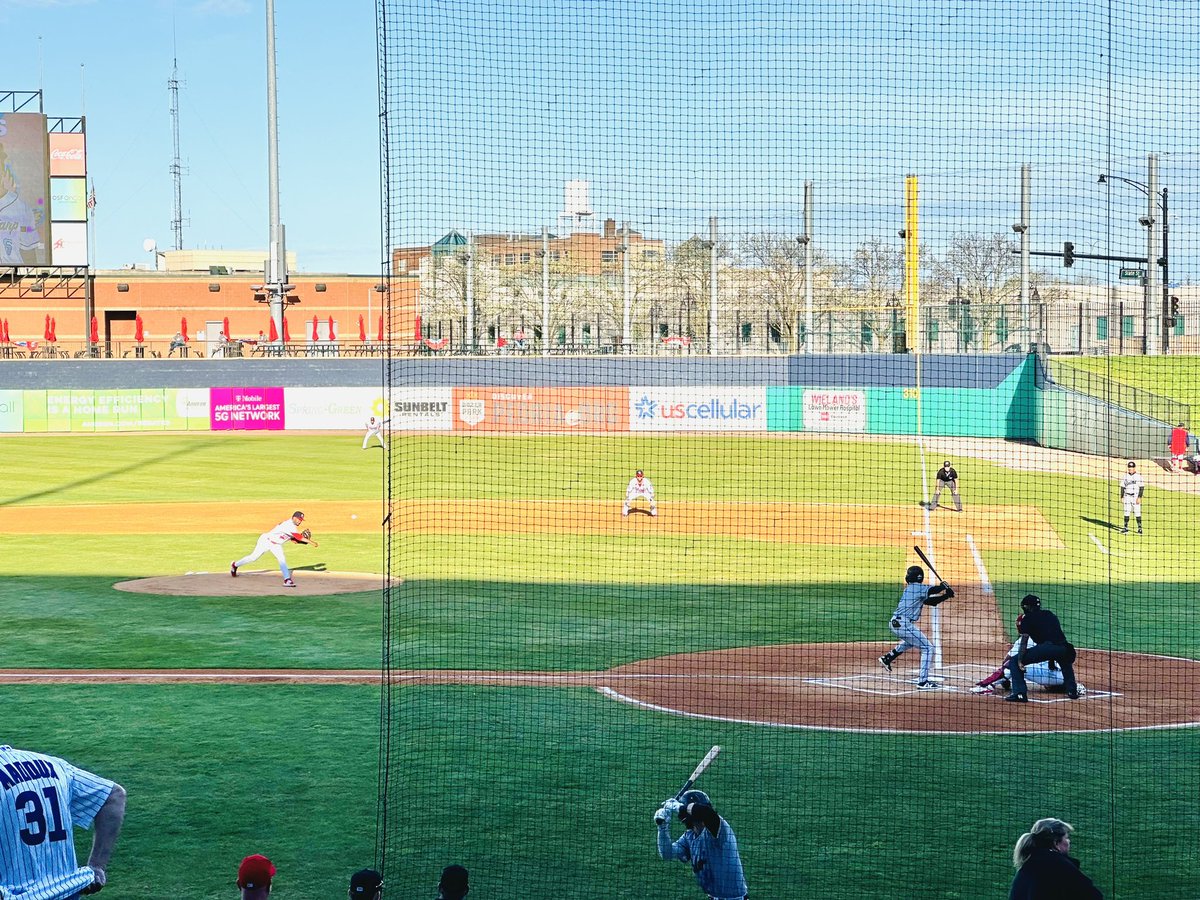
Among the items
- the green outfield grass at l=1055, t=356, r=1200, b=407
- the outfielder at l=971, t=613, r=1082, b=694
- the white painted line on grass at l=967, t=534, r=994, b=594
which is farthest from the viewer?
the green outfield grass at l=1055, t=356, r=1200, b=407

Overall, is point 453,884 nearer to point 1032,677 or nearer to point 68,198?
point 1032,677

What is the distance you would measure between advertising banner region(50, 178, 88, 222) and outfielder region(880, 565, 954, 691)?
158 ft

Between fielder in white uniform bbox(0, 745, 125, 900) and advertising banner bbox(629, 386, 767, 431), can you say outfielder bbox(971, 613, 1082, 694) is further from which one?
advertising banner bbox(629, 386, 767, 431)

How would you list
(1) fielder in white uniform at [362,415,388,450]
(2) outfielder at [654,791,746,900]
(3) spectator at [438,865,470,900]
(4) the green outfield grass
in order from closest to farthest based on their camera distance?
1. (3) spectator at [438,865,470,900]
2. (2) outfielder at [654,791,746,900]
3. (4) the green outfield grass
4. (1) fielder in white uniform at [362,415,388,450]

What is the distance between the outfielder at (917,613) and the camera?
573 inches

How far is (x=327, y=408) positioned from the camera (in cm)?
5391

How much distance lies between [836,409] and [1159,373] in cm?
1060

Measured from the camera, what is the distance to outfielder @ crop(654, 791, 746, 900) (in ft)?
25.8

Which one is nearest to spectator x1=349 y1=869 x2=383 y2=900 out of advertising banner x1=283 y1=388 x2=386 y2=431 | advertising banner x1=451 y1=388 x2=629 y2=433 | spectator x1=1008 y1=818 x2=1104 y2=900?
spectator x1=1008 y1=818 x2=1104 y2=900

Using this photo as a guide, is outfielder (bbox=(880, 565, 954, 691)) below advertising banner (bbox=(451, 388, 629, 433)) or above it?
below

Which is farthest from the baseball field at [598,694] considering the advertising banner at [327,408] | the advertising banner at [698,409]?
the advertising banner at [327,408]

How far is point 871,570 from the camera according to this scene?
24156mm

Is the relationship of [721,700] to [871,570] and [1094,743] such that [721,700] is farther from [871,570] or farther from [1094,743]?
[871,570]

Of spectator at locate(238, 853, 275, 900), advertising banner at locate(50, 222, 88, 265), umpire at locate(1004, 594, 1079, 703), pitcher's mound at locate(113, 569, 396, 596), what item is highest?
advertising banner at locate(50, 222, 88, 265)
